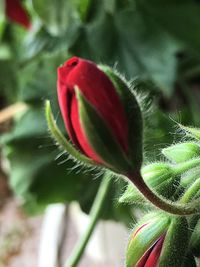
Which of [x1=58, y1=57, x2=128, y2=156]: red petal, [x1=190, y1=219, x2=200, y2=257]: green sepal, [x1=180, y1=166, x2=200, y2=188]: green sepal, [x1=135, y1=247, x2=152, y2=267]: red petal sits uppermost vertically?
[x1=58, y1=57, x2=128, y2=156]: red petal

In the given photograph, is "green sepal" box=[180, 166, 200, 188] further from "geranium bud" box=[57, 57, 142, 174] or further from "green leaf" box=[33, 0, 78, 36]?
"green leaf" box=[33, 0, 78, 36]

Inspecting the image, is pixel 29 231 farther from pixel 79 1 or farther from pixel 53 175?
pixel 79 1

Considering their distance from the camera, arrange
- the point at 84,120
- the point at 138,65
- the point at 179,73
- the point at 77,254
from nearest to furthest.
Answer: the point at 84,120 → the point at 77,254 → the point at 138,65 → the point at 179,73

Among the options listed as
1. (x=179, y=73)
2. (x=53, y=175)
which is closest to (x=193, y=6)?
(x=179, y=73)

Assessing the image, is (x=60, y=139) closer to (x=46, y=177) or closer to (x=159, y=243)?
(x=159, y=243)

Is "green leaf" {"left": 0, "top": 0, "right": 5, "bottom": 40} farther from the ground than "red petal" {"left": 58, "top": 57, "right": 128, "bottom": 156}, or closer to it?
closer to it

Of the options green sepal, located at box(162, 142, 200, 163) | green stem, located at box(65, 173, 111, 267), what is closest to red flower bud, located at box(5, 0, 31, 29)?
green stem, located at box(65, 173, 111, 267)
